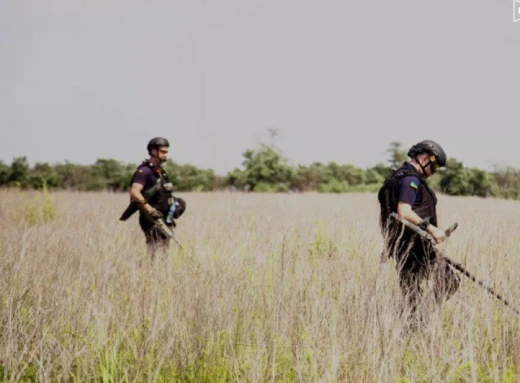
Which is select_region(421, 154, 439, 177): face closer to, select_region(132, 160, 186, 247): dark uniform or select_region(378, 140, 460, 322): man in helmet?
select_region(378, 140, 460, 322): man in helmet

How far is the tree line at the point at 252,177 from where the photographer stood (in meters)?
36.9

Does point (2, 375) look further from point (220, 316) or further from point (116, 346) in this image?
point (220, 316)

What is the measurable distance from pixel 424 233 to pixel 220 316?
1.73 meters

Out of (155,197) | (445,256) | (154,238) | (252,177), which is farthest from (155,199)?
(252,177)

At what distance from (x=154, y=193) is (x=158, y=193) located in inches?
2.5

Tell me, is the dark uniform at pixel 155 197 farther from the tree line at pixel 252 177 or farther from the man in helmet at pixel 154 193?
the tree line at pixel 252 177

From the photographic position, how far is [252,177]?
40.8 m

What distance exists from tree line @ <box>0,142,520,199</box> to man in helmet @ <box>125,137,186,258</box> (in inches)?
1102

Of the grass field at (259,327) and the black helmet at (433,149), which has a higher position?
the black helmet at (433,149)

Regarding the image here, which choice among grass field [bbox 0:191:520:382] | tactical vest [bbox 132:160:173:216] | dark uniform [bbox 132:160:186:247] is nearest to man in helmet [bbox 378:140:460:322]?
grass field [bbox 0:191:520:382]

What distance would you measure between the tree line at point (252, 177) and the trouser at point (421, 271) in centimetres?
2995

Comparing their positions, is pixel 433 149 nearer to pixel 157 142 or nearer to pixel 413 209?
pixel 413 209

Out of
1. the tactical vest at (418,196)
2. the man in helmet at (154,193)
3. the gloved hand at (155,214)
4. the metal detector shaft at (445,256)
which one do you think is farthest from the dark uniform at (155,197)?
the metal detector shaft at (445,256)

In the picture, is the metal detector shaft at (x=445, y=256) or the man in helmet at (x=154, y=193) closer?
the metal detector shaft at (x=445, y=256)
